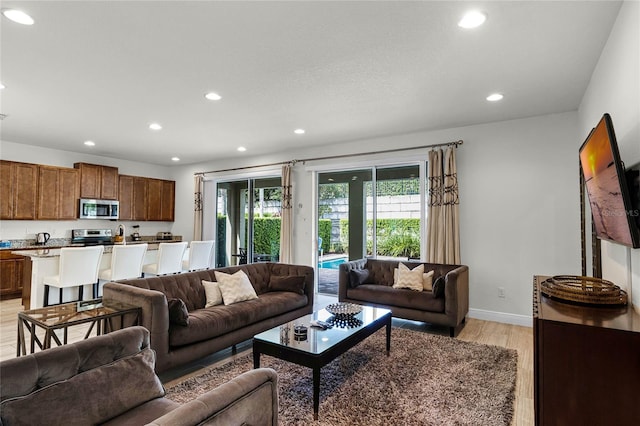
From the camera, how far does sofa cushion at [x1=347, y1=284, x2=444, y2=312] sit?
4039 millimetres

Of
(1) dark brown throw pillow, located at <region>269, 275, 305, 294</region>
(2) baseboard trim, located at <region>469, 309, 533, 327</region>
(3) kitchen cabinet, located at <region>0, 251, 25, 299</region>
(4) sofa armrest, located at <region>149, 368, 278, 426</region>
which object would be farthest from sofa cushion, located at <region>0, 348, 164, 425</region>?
(3) kitchen cabinet, located at <region>0, 251, 25, 299</region>

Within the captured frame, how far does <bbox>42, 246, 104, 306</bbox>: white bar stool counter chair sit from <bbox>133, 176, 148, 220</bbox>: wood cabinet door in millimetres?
3098

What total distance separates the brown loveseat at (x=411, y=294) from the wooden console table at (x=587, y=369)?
82.2 inches

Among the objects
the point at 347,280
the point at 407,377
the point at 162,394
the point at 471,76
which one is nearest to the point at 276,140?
the point at 347,280

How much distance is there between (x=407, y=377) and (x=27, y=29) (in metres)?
4.02

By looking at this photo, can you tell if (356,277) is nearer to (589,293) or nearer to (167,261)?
(589,293)

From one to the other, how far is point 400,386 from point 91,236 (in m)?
6.95

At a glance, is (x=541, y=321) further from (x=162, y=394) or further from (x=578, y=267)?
(x=578, y=267)

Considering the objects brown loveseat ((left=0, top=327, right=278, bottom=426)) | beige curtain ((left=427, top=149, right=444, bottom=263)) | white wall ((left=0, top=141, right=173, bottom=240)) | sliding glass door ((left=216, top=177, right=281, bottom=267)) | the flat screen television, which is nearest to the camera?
brown loveseat ((left=0, top=327, right=278, bottom=426))

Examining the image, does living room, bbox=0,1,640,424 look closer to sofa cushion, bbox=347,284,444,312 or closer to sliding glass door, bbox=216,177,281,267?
sofa cushion, bbox=347,284,444,312

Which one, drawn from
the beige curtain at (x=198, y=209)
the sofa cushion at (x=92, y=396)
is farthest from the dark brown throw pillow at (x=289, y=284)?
the beige curtain at (x=198, y=209)

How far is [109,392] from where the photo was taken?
1.47 m

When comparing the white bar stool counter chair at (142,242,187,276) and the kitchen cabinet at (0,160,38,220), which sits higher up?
the kitchen cabinet at (0,160,38,220)

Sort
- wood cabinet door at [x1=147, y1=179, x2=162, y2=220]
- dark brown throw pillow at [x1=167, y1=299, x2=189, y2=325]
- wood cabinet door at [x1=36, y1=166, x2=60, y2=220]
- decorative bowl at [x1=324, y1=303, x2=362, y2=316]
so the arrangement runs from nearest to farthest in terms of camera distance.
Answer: dark brown throw pillow at [x1=167, y1=299, x2=189, y2=325] → decorative bowl at [x1=324, y1=303, x2=362, y2=316] → wood cabinet door at [x1=36, y1=166, x2=60, y2=220] → wood cabinet door at [x1=147, y1=179, x2=162, y2=220]
